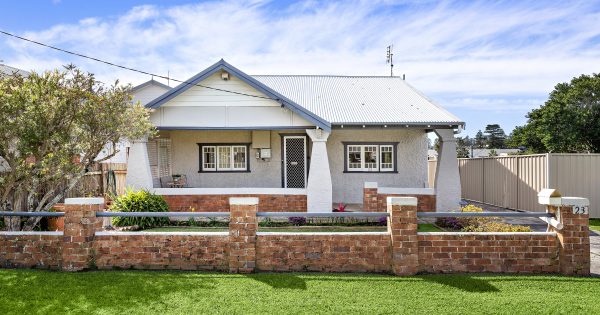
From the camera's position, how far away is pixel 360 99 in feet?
51.2

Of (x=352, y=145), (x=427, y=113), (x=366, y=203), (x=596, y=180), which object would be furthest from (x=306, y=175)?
(x=596, y=180)

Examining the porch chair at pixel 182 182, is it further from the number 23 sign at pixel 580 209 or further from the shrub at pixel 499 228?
the number 23 sign at pixel 580 209

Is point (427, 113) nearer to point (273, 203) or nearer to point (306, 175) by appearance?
point (306, 175)

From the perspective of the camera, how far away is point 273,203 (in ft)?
40.9

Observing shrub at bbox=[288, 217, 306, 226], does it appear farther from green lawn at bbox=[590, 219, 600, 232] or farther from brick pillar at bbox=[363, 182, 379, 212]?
green lawn at bbox=[590, 219, 600, 232]

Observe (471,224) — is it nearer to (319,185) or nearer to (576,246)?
(319,185)

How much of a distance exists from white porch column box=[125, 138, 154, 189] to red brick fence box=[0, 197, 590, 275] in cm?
569

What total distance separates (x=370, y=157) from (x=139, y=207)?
7.59 metres

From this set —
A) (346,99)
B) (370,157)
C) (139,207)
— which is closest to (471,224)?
(370,157)

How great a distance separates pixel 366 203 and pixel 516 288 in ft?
20.6

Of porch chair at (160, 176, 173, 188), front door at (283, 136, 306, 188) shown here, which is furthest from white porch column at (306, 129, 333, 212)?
porch chair at (160, 176, 173, 188)

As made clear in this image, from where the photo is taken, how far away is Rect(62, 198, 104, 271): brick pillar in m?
6.35

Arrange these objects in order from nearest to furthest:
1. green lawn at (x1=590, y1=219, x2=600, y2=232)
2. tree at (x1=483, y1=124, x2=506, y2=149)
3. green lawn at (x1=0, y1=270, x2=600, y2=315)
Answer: green lawn at (x1=0, y1=270, x2=600, y2=315) → green lawn at (x1=590, y1=219, x2=600, y2=232) → tree at (x1=483, y1=124, x2=506, y2=149)

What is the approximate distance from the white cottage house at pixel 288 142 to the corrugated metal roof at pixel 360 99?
0.11 ft
